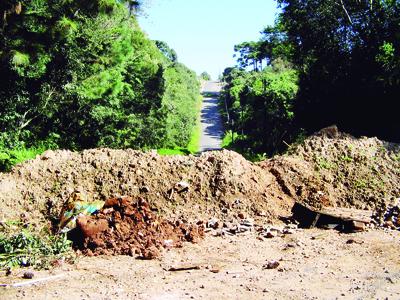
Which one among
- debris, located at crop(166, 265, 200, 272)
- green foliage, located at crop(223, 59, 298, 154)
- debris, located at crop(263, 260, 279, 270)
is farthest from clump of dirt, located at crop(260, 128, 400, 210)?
Result: green foliage, located at crop(223, 59, 298, 154)

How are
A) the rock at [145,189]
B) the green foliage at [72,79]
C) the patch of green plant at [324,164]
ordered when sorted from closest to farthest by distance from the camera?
the rock at [145,189] → the patch of green plant at [324,164] → the green foliage at [72,79]

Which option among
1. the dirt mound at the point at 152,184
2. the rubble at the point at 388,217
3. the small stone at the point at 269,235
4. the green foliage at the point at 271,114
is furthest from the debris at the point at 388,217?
the green foliage at the point at 271,114

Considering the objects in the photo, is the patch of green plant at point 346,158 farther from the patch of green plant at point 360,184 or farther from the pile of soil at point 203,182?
the patch of green plant at point 360,184

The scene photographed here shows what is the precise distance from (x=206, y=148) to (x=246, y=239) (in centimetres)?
2922

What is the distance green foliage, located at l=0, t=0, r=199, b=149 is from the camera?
45.3ft

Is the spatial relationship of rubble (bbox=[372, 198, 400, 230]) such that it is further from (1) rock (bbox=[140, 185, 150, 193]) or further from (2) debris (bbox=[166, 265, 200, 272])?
(1) rock (bbox=[140, 185, 150, 193])

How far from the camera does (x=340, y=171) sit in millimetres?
11797

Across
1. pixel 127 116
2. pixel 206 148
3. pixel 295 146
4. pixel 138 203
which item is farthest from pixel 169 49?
pixel 138 203

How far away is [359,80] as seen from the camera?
16969 mm

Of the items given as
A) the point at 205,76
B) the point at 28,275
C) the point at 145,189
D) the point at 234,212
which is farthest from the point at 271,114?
the point at 205,76

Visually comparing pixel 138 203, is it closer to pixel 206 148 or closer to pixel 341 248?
pixel 341 248

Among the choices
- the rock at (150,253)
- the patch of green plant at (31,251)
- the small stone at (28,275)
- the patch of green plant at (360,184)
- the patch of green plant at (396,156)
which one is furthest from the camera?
the patch of green plant at (396,156)

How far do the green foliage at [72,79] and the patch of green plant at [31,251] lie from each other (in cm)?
692

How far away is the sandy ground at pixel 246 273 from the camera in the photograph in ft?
19.4
